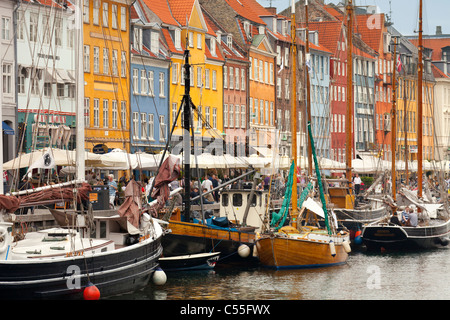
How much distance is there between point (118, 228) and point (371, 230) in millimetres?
17434

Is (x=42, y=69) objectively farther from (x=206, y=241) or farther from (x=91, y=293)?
(x=91, y=293)

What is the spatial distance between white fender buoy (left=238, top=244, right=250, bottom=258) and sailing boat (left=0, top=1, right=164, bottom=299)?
600 cm

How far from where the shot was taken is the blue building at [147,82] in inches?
2766

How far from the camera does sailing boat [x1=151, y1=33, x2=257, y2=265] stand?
36.4m

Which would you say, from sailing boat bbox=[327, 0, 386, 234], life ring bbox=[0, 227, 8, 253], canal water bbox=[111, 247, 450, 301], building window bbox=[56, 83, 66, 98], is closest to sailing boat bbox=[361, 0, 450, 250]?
sailing boat bbox=[327, 0, 386, 234]

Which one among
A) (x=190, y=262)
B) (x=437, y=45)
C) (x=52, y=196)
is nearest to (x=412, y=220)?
(x=190, y=262)

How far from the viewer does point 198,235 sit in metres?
37.1

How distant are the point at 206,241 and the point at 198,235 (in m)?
0.51

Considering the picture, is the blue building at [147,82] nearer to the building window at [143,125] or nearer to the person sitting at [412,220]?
the building window at [143,125]

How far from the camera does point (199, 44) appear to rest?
7925cm

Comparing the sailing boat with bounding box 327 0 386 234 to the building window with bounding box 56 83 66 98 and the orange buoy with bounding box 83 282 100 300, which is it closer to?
the building window with bounding box 56 83 66 98

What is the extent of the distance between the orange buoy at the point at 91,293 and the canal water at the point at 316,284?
7.22ft
